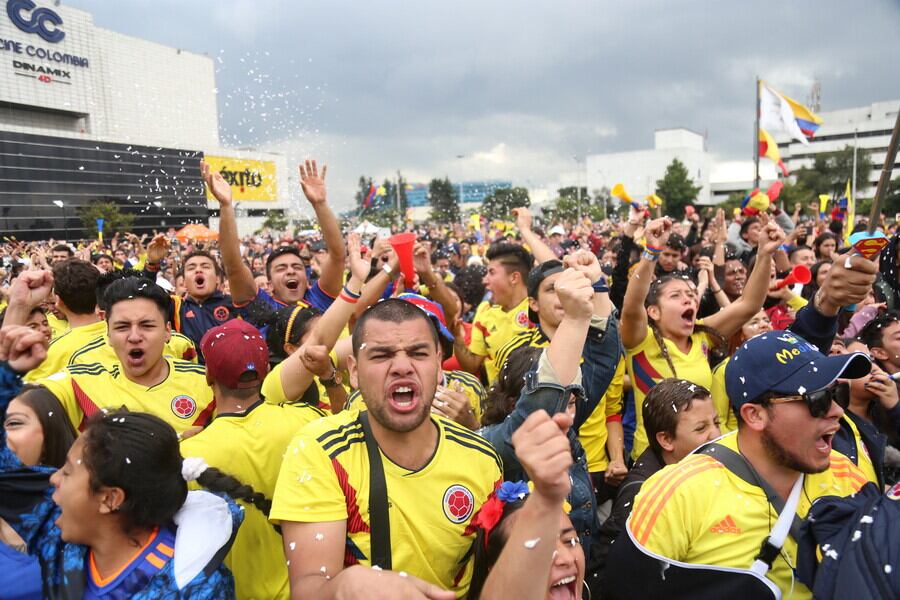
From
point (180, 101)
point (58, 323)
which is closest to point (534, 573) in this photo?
point (58, 323)

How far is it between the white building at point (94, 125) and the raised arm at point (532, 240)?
33472mm

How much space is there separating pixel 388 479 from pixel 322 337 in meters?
1.25

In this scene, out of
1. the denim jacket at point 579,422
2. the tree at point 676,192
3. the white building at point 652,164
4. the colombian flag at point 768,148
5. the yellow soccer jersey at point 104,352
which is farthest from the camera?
the white building at point 652,164

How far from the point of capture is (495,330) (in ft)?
16.6

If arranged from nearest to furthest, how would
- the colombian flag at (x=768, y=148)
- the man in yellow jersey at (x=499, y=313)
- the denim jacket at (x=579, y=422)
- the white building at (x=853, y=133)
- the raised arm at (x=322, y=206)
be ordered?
1. the denim jacket at (x=579, y=422)
2. the raised arm at (x=322, y=206)
3. the man in yellow jersey at (x=499, y=313)
4. the colombian flag at (x=768, y=148)
5. the white building at (x=853, y=133)

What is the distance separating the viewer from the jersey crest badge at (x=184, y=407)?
333cm

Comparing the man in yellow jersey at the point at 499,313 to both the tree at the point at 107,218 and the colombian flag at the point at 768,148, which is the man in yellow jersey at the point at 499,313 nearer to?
the colombian flag at the point at 768,148

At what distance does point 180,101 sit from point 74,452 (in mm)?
61578

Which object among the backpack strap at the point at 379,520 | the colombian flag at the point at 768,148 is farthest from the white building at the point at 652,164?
the backpack strap at the point at 379,520

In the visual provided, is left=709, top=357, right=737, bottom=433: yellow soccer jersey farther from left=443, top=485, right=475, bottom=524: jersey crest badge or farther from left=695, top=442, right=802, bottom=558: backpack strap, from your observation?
left=443, top=485, right=475, bottom=524: jersey crest badge

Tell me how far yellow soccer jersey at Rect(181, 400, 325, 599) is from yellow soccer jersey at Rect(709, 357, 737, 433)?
2629 mm

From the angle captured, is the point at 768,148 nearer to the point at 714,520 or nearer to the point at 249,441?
the point at 714,520

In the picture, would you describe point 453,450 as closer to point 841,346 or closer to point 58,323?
point 841,346

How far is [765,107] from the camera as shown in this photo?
551 inches
